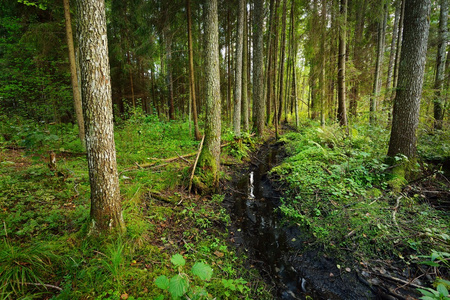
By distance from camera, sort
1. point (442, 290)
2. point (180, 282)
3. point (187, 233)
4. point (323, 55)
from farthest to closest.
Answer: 1. point (323, 55)
2. point (187, 233)
3. point (180, 282)
4. point (442, 290)

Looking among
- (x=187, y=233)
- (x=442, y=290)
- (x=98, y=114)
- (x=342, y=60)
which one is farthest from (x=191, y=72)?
(x=442, y=290)

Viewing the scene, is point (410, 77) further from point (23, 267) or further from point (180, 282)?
point (23, 267)

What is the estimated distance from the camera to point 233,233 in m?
4.22

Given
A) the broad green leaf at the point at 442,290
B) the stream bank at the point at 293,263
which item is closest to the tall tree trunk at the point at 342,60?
the stream bank at the point at 293,263

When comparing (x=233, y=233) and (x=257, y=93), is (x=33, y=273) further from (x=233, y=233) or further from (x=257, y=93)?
(x=257, y=93)

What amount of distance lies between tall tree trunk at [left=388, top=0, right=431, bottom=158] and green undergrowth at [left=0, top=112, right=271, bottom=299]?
500cm

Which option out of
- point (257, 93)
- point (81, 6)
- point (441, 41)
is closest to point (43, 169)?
point (81, 6)

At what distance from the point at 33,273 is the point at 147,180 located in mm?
3058

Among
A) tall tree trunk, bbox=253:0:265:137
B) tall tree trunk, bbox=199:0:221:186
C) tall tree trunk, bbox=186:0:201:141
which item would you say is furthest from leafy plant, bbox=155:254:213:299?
tall tree trunk, bbox=253:0:265:137

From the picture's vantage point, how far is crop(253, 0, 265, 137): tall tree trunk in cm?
1072

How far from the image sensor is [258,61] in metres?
11.5

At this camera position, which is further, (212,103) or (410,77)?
(212,103)

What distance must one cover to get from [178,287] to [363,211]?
4.02 meters

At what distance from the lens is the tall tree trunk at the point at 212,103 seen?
5.34 meters
